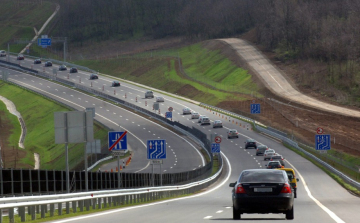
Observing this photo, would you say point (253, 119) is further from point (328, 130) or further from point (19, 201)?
point (19, 201)

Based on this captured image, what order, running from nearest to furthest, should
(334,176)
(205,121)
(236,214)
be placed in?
(236,214) < (334,176) < (205,121)

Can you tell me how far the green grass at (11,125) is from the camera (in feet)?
310

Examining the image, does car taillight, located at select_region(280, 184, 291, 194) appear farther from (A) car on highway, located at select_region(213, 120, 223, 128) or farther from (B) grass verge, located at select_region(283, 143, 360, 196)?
(A) car on highway, located at select_region(213, 120, 223, 128)

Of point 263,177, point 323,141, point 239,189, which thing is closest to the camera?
point 239,189

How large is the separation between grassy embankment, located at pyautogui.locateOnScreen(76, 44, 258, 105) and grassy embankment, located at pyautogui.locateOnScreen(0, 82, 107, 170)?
26108mm

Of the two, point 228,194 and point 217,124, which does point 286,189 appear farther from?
point 217,124

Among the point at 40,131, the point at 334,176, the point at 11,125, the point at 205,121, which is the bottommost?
the point at 334,176

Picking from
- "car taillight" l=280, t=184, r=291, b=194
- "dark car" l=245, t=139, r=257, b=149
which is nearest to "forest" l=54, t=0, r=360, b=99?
"dark car" l=245, t=139, r=257, b=149

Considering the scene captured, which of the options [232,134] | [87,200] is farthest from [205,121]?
[87,200]

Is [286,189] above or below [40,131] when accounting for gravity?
above

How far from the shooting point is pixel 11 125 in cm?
10556

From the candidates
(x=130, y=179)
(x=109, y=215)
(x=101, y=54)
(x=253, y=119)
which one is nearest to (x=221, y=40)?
(x=101, y=54)

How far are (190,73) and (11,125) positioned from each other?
48422mm

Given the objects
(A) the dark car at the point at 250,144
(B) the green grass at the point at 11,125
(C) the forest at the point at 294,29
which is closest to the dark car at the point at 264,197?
(A) the dark car at the point at 250,144
